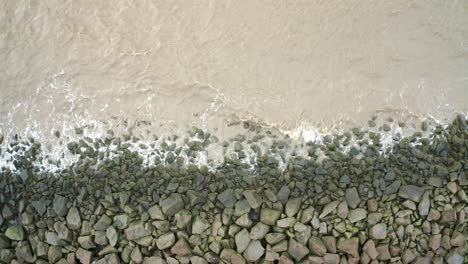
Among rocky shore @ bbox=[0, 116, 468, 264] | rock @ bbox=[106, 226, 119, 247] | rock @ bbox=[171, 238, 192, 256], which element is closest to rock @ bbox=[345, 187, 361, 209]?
rocky shore @ bbox=[0, 116, 468, 264]

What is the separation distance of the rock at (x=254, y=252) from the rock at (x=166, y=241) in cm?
34

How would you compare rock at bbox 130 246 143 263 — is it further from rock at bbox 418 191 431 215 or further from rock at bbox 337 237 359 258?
rock at bbox 418 191 431 215

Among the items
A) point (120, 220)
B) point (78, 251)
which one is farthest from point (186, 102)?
point (78, 251)

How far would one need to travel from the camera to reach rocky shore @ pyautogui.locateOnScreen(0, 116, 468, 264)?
2.62 m

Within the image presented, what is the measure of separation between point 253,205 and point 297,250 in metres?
0.28

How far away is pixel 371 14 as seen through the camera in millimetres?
2707

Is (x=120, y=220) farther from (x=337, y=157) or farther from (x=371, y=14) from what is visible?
(x=371, y=14)

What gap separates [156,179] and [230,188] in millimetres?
344

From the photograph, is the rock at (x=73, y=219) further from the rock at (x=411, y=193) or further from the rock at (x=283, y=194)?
the rock at (x=411, y=193)

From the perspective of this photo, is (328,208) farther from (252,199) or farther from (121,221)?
(121,221)

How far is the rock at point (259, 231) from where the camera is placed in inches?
103

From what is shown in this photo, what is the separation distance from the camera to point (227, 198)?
2633mm

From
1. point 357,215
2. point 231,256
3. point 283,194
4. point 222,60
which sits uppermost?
point 222,60

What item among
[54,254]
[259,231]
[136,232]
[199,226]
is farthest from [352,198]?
[54,254]
